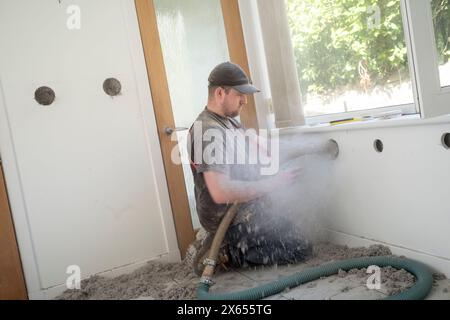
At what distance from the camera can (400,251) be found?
6.26 feet

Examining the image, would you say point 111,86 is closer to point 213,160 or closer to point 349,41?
point 213,160

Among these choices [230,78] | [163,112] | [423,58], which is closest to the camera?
[423,58]

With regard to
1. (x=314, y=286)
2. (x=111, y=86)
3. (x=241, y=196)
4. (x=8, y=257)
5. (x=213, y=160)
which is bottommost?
(x=314, y=286)

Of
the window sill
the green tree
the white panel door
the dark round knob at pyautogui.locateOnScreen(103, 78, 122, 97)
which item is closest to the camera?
the window sill

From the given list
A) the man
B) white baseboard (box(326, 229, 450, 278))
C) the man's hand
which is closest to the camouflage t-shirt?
the man

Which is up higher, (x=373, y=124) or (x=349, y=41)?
(x=349, y=41)

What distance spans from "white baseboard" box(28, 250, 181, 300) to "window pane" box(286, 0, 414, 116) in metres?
1.23

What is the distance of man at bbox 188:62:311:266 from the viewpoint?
2090 millimetres

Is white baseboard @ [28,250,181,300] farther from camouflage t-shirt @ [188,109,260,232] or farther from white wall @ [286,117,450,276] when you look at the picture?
white wall @ [286,117,450,276]

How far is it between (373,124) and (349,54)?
1.80 ft

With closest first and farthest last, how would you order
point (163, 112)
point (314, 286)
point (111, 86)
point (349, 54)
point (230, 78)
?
point (314, 286) < point (230, 78) < point (349, 54) < point (111, 86) < point (163, 112)

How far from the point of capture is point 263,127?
2.71 m

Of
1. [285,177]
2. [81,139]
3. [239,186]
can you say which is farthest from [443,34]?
[81,139]
